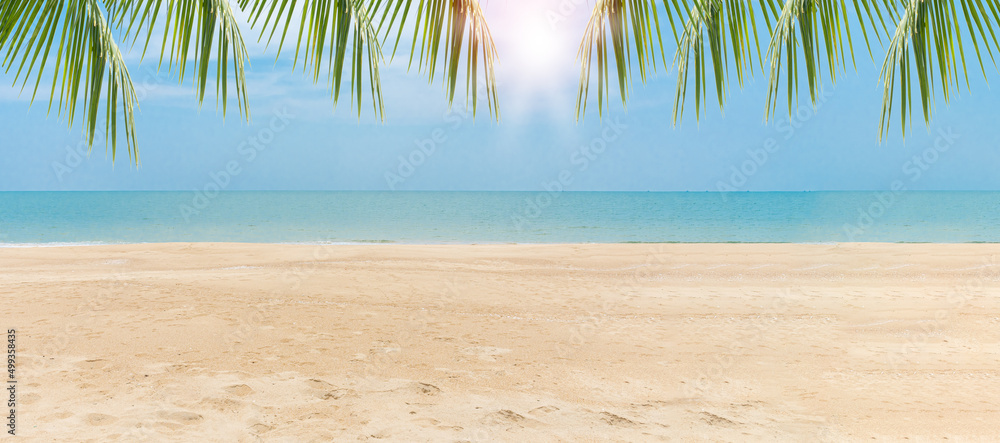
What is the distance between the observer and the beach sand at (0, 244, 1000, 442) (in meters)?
4.04

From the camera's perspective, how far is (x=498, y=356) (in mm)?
5676

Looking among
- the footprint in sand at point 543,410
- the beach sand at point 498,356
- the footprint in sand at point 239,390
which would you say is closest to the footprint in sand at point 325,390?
the beach sand at point 498,356

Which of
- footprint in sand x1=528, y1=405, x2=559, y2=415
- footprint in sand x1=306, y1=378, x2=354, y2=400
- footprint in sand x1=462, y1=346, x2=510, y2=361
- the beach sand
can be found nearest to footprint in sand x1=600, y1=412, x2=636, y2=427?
the beach sand

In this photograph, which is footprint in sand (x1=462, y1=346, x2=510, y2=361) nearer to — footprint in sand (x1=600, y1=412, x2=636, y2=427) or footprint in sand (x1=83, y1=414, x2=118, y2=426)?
footprint in sand (x1=600, y1=412, x2=636, y2=427)

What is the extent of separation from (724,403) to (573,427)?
1314 mm

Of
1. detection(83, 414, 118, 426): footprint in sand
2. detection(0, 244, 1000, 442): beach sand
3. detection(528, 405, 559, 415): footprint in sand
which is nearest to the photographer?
detection(83, 414, 118, 426): footprint in sand

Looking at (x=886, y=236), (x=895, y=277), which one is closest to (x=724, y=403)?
(x=895, y=277)

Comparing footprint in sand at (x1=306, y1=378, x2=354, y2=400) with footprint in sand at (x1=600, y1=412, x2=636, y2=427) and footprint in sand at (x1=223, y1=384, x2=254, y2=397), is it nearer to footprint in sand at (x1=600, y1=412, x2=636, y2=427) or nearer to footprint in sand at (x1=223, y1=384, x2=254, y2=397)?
footprint in sand at (x1=223, y1=384, x2=254, y2=397)

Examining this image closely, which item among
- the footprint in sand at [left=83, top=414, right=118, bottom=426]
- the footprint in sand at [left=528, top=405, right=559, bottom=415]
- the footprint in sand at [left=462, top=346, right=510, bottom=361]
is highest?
the footprint in sand at [left=528, top=405, right=559, bottom=415]

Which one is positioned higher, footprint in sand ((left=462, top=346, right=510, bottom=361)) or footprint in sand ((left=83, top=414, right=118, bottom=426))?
footprint in sand ((left=83, top=414, right=118, bottom=426))

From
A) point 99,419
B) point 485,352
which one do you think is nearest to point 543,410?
point 485,352

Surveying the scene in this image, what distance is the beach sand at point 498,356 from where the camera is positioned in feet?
13.3

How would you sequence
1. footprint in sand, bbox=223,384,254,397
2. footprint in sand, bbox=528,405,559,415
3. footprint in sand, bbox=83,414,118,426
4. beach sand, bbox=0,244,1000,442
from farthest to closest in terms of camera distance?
footprint in sand, bbox=223,384,254,397 < footprint in sand, bbox=528,405,559,415 < beach sand, bbox=0,244,1000,442 < footprint in sand, bbox=83,414,118,426

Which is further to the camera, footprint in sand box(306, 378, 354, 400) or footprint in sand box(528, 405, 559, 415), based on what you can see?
footprint in sand box(306, 378, 354, 400)
